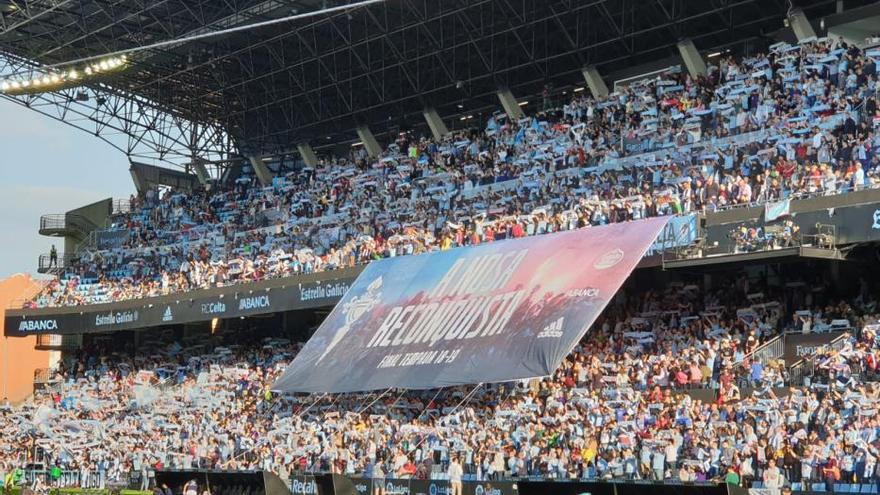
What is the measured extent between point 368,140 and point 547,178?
16.1 m

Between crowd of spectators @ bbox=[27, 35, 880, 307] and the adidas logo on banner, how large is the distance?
142 inches

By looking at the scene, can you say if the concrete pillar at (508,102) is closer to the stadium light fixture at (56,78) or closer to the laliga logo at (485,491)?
the stadium light fixture at (56,78)

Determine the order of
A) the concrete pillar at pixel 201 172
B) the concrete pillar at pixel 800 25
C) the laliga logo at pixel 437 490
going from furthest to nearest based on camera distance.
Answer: the concrete pillar at pixel 201 172 → the concrete pillar at pixel 800 25 → the laliga logo at pixel 437 490

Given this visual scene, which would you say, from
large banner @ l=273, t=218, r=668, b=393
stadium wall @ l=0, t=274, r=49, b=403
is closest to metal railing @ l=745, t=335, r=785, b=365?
large banner @ l=273, t=218, r=668, b=393

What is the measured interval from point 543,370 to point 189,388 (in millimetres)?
17813

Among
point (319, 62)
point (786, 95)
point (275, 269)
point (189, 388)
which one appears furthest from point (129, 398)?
point (786, 95)

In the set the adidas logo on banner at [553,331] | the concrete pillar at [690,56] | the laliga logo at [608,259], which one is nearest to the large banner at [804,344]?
the laliga logo at [608,259]

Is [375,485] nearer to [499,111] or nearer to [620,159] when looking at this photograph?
[620,159]

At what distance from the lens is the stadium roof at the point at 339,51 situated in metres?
43.2

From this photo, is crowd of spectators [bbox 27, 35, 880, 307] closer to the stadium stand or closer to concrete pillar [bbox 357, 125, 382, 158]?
the stadium stand

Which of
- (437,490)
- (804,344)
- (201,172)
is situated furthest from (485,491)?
(201,172)

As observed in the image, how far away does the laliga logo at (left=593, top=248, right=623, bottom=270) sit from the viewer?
31.7 m

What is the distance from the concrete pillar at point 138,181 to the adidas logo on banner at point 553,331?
36.5 metres

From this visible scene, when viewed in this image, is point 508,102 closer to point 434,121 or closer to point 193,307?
point 434,121
